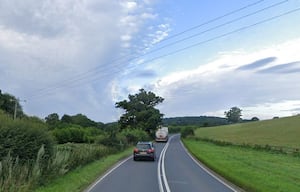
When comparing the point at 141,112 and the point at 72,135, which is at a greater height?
the point at 141,112

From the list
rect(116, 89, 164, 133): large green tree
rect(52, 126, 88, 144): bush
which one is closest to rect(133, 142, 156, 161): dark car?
rect(52, 126, 88, 144): bush

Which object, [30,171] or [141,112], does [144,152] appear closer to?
[30,171]

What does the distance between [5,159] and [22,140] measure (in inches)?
109

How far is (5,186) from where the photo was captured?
14.5m

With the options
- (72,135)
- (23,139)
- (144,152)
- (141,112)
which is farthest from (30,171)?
(141,112)

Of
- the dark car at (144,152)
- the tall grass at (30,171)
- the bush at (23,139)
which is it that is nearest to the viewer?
the tall grass at (30,171)

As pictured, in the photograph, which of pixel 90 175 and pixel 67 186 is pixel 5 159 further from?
pixel 90 175

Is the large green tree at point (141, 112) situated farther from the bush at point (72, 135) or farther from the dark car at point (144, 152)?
the dark car at point (144, 152)

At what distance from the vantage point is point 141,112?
12225 cm

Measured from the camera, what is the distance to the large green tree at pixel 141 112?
121812mm

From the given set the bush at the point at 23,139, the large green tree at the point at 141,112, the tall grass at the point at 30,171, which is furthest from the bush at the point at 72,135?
the bush at the point at 23,139

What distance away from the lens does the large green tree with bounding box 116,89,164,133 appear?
122 m

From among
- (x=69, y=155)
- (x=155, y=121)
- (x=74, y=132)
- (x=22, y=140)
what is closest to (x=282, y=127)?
(x=155, y=121)

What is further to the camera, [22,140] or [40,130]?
[40,130]
